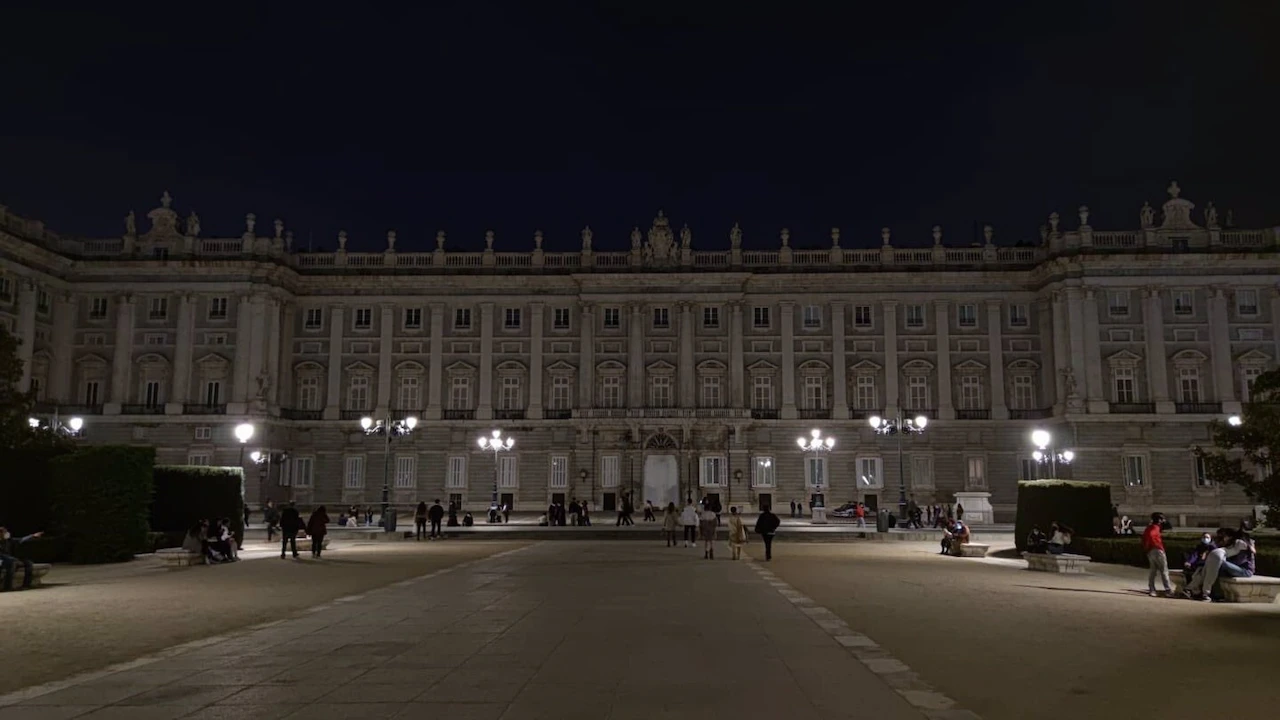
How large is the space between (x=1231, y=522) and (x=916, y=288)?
2121 cm

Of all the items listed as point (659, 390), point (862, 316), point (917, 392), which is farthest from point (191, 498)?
point (917, 392)

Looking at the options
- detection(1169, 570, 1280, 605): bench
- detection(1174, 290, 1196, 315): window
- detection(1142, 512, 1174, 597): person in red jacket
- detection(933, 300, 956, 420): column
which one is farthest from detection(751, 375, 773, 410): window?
detection(1169, 570, 1280, 605): bench

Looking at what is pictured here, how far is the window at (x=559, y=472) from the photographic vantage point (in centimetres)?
5959

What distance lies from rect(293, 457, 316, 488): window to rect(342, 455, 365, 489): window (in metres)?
2.17

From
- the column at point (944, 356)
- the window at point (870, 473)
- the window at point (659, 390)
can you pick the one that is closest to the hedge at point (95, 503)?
the window at point (659, 390)

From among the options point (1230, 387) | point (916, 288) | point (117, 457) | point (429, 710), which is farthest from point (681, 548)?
point (1230, 387)

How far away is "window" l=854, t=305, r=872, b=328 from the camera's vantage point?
2394 inches

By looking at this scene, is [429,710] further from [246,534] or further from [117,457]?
[246,534]

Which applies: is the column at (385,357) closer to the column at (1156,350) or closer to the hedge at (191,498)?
the hedge at (191,498)

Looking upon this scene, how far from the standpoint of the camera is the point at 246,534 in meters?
39.5

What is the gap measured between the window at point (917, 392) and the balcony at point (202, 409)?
4132 centimetres

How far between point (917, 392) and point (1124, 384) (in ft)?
38.0

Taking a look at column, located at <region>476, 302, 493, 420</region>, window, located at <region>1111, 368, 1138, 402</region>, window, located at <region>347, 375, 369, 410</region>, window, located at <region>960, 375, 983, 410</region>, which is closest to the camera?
window, located at <region>1111, 368, 1138, 402</region>

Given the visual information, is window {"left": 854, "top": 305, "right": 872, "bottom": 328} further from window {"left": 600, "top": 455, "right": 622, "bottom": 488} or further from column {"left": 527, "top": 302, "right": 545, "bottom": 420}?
column {"left": 527, "top": 302, "right": 545, "bottom": 420}
